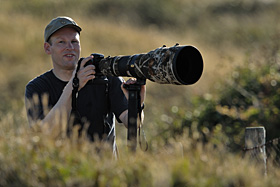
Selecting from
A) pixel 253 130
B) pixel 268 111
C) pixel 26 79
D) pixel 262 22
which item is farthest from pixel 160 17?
pixel 253 130

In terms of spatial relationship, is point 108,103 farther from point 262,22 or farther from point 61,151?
point 262,22

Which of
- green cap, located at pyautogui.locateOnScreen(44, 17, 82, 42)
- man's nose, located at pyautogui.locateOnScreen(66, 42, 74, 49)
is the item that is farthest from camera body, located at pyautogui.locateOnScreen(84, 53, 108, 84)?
green cap, located at pyautogui.locateOnScreen(44, 17, 82, 42)

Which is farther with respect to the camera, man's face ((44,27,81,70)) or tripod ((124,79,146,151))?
man's face ((44,27,81,70))

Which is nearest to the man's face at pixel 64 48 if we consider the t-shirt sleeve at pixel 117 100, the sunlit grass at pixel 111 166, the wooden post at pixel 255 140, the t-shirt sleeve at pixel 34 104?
the t-shirt sleeve at pixel 34 104

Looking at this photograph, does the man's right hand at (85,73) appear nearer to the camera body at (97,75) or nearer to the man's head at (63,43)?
the camera body at (97,75)

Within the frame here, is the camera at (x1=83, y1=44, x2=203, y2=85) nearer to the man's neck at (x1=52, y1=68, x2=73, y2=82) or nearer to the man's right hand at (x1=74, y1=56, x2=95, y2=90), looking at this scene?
the man's right hand at (x1=74, y1=56, x2=95, y2=90)

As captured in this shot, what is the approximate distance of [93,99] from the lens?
3.80 metres

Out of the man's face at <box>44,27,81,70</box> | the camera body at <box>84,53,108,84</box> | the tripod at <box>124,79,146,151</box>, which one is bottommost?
the tripod at <box>124,79,146,151</box>

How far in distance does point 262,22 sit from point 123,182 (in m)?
18.3

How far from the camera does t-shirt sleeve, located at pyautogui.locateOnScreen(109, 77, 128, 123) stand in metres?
3.75

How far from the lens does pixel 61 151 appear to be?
9.62 ft

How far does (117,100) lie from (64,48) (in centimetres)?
62

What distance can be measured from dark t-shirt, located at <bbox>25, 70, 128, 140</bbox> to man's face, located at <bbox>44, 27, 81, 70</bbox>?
0.14m

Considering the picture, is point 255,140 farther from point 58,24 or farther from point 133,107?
point 58,24
